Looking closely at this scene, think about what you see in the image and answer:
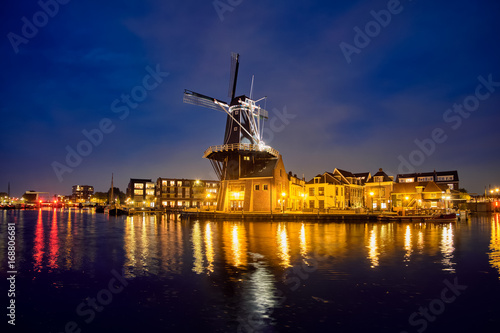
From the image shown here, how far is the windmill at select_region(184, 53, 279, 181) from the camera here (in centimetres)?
Result: 5853

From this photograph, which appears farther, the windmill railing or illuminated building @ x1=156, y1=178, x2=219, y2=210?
illuminated building @ x1=156, y1=178, x2=219, y2=210

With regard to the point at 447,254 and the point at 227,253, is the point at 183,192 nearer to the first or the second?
the point at 227,253

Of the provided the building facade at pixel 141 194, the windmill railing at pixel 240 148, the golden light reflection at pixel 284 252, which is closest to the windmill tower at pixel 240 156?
the windmill railing at pixel 240 148

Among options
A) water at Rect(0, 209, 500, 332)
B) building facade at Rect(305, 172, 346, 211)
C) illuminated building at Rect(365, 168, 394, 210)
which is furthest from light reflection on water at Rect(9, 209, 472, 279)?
illuminated building at Rect(365, 168, 394, 210)

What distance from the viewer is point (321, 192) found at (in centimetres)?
7694

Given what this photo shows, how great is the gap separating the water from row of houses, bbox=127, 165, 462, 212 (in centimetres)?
3389

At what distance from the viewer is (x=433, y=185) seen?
78812mm

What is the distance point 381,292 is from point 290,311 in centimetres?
471

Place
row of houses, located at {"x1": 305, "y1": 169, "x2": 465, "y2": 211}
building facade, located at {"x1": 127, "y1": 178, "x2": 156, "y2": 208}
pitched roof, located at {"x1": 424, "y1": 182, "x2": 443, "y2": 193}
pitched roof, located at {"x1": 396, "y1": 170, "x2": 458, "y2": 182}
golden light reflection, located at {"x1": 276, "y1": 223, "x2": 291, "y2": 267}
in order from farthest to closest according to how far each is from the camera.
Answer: building facade, located at {"x1": 127, "y1": 178, "x2": 156, "y2": 208}, pitched roof, located at {"x1": 396, "y1": 170, "x2": 458, "y2": 182}, pitched roof, located at {"x1": 424, "y1": 182, "x2": 443, "y2": 193}, row of houses, located at {"x1": 305, "y1": 169, "x2": 465, "y2": 211}, golden light reflection, located at {"x1": 276, "y1": 223, "x2": 291, "y2": 267}

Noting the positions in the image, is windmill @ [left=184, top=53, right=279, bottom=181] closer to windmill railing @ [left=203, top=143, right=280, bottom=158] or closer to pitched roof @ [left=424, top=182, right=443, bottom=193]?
windmill railing @ [left=203, top=143, right=280, bottom=158]

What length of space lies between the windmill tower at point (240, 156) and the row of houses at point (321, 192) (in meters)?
0.20

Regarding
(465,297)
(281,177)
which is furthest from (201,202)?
(465,297)

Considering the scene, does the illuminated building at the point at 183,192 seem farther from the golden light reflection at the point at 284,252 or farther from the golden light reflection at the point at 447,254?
the golden light reflection at the point at 447,254

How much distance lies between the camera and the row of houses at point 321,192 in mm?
59188
